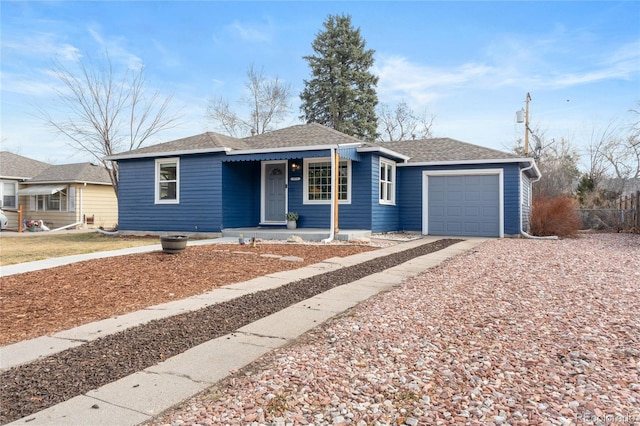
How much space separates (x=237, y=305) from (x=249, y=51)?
1008 inches

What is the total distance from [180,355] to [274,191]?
452 inches

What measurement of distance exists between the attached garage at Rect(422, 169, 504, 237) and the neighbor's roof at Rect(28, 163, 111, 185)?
18.0 meters

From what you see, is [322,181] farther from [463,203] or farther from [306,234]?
[463,203]

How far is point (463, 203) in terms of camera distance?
14.4 metres

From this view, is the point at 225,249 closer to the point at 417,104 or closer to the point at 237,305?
the point at 237,305

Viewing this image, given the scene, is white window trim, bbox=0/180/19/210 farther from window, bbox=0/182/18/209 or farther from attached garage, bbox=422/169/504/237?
attached garage, bbox=422/169/504/237

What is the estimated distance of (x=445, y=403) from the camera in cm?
221

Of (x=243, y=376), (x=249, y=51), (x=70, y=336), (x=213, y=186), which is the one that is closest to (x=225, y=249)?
(x=213, y=186)

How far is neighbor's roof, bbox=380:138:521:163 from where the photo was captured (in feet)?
45.7

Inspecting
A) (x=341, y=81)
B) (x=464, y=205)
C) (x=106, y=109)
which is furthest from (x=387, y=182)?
(x=341, y=81)

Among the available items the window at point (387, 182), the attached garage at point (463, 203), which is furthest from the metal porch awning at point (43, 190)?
the attached garage at point (463, 203)

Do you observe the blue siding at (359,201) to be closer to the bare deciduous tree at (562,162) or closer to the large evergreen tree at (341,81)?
the large evergreen tree at (341,81)

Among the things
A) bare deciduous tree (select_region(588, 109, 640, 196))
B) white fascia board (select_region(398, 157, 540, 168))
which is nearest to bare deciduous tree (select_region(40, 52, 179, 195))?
→ white fascia board (select_region(398, 157, 540, 168))

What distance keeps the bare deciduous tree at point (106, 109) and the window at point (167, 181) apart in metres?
6.23
